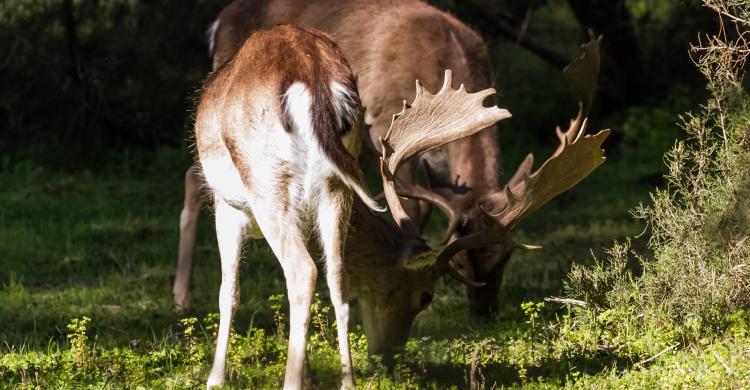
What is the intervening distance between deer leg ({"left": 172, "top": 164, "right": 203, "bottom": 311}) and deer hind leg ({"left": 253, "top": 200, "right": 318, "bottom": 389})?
10.4 feet

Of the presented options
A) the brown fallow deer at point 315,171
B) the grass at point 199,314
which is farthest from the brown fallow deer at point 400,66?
the brown fallow deer at point 315,171

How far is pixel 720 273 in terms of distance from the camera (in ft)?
20.8

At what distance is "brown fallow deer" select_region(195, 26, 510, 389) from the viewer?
5238 millimetres

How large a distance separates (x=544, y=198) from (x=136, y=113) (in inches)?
314

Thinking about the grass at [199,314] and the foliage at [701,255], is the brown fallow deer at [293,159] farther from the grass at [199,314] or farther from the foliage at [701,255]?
the foliage at [701,255]

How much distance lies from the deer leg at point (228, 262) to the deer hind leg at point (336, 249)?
2.04 ft

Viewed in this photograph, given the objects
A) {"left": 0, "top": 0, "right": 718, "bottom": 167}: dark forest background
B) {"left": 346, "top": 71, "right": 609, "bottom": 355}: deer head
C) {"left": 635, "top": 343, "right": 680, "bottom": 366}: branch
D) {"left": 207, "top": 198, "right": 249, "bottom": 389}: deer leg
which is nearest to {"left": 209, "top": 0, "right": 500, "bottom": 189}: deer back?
{"left": 346, "top": 71, "right": 609, "bottom": 355}: deer head

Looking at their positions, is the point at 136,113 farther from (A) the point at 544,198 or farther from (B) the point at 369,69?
(A) the point at 544,198

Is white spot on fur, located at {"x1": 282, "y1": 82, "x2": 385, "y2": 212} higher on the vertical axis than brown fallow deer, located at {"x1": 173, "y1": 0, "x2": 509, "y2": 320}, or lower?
higher

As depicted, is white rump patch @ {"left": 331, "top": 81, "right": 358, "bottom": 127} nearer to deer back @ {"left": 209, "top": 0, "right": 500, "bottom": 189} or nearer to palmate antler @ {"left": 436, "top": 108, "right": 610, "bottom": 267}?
palmate antler @ {"left": 436, "top": 108, "right": 610, "bottom": 267}

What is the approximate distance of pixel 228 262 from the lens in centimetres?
593

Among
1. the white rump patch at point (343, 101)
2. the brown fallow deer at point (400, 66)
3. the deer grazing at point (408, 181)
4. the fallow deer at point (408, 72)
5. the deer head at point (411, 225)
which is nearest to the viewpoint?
the white rump patch at point (343, 101)

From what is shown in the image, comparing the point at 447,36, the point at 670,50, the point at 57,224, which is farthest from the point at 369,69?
the point at 670,50

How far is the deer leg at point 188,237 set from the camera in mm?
8414
